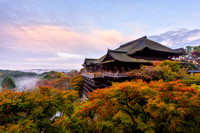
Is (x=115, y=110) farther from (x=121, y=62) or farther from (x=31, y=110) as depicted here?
(x=121, y=62)

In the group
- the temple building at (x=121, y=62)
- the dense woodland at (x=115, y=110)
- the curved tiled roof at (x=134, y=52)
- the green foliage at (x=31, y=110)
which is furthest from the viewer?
the curved tiled roof at (x=134, y=52)

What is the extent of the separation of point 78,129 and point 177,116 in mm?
6269

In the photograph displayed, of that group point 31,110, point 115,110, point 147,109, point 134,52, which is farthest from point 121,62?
Answer: point 31,110

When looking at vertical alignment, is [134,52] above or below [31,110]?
above

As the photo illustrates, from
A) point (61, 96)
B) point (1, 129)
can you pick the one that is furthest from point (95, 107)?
point (1, 129)

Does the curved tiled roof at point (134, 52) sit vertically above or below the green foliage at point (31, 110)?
above

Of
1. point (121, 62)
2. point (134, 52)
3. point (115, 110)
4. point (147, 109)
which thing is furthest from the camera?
point (134, 52)

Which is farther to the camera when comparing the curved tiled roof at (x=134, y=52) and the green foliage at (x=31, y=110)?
the curved tiled roof at (x=134, y=52)

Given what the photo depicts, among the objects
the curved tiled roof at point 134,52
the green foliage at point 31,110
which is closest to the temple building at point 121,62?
the curved tiled roof at point 134,52

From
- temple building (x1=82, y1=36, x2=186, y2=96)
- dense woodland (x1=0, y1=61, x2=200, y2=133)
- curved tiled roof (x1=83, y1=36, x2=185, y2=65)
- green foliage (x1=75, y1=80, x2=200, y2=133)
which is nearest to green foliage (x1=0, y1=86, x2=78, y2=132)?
dense woodland (x1=0, y1=61, x2=200, y2=133)

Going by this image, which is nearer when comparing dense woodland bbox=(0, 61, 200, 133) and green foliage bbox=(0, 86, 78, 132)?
green foliage bbox=(0, 86, 78, 132)

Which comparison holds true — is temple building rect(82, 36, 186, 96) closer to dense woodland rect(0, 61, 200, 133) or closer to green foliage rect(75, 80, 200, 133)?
green foliage rect(75, 80, 200, 133)

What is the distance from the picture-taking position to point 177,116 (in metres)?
4.64

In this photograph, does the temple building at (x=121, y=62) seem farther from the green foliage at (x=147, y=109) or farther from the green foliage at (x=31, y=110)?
the green foliage at (x=31, y=110)
